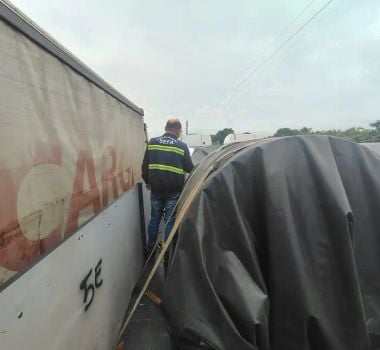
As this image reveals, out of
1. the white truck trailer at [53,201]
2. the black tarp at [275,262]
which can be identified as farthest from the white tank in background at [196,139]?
the black tarp at [275,262]

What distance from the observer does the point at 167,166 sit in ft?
14.1

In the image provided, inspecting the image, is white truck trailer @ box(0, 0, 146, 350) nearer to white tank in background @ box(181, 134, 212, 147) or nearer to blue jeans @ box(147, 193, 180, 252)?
blue jeans @ box(147, 193, 180, 252)

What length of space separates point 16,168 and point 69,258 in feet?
2.14

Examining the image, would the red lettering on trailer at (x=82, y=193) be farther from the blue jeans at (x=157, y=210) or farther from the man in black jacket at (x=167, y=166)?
the blue jeans at (x=157, y=210)

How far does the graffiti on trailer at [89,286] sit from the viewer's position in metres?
2.04

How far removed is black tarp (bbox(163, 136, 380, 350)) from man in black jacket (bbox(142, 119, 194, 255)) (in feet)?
8.73

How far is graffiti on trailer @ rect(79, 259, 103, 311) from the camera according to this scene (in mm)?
2035

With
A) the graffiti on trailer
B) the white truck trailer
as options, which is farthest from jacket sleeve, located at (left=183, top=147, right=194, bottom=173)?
the graffiti on trailer

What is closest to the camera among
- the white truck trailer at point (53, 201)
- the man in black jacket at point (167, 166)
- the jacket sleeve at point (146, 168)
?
the white truck trailer at point (53, 201)

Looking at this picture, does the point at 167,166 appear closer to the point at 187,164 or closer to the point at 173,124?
the point at 187,164

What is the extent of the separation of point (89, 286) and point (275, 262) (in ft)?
3.96

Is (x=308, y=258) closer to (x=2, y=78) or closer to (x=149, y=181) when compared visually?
(x=2, y=78)

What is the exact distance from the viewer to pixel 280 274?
57.8 inches

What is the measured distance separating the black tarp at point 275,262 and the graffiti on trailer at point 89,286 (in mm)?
783
